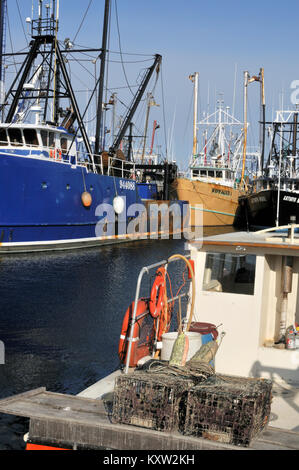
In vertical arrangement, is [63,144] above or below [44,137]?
below

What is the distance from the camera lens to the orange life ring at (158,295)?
8.55 m

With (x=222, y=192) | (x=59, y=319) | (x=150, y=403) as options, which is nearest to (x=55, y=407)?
(x=150, y=403)

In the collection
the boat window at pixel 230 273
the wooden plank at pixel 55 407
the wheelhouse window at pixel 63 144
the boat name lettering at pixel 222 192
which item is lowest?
the wooden plank at pixel 55 407

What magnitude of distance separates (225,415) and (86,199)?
77.4 ft

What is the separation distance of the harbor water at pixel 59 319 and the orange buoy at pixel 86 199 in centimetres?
341

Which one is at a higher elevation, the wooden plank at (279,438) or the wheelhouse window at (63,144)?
the wheelhouse window at (63,144)

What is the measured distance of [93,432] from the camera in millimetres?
5223

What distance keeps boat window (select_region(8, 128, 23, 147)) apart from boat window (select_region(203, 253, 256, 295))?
20402 millimetres

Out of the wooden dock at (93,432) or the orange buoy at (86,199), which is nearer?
the wooden dock at (93,432)

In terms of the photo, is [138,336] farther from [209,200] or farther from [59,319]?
[209,200]

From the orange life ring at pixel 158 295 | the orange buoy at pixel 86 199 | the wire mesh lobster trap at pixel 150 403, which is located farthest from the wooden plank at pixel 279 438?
the orange buoy at pixel 86 199

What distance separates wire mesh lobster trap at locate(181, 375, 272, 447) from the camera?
4.91m

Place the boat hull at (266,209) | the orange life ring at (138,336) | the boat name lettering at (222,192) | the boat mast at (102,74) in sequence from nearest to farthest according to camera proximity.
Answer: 1. the orange life ring at (138,336)
2. the boat mast at (102,74)
3. the boat hull at (266,209)
4. the boat name lettering at (222,192)

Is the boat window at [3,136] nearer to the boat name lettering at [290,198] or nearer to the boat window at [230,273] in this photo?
the boat name lettering at [290,198]
